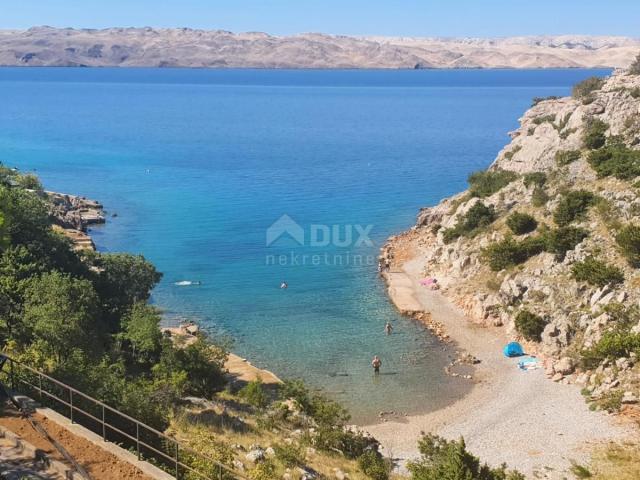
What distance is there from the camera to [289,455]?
64.6ft

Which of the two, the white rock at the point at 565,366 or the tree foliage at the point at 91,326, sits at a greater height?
the tree foliage at the point at 91,326

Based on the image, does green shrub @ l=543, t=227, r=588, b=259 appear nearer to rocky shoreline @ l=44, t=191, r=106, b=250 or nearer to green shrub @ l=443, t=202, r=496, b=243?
green shrub @ l=443, t=202, r=496, b=243

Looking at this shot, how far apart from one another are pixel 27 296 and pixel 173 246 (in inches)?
1132

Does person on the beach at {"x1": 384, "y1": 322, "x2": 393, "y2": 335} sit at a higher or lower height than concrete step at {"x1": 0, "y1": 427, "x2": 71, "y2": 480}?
lower

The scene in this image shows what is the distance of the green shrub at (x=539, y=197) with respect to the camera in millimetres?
43562

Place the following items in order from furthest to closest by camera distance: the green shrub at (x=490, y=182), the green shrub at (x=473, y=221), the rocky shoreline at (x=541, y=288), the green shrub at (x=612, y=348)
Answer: the green shrub at (x=490, y=182), the green shrub at (x=473, y=221), the green shrub at (x=612, y=348), the rocky shoreline at (x=541, y=288)

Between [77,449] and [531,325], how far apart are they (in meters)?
26.9

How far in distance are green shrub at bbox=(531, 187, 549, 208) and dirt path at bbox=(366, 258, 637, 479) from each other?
13.0 m

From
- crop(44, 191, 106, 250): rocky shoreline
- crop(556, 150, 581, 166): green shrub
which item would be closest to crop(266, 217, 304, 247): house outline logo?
crop(44, 191, 106, 250): rocky shoreline

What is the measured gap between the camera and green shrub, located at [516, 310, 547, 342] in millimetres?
34719

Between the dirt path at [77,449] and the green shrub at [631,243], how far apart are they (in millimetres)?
29029

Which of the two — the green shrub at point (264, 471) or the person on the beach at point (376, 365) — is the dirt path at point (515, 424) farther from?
the green shrub at point (264, 471)

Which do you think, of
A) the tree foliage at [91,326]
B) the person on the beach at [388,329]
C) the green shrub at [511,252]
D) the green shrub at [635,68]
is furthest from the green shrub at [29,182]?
the green shrub at [635,68]

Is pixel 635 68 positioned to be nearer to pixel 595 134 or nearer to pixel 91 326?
pixel 595 134
